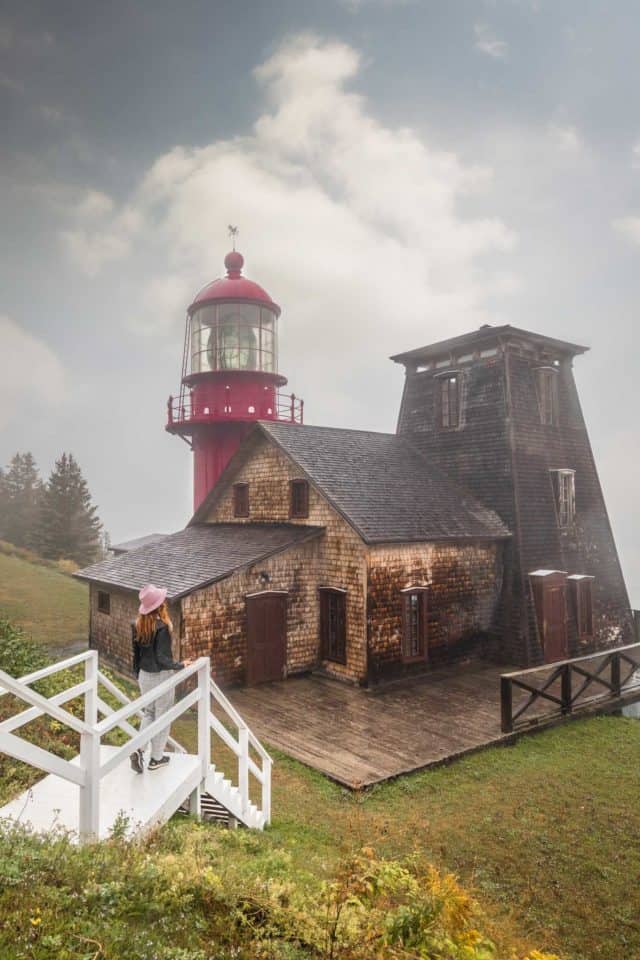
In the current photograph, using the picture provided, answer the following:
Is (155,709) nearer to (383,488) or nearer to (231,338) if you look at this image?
(383,488)

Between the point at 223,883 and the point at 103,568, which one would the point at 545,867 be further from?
the point at 103,568

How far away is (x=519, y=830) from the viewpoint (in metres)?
7.31

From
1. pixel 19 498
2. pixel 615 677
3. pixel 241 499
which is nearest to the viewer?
pixel 615 677

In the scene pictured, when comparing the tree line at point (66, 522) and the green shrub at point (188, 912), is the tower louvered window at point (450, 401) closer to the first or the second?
the green shrub at point (188, 912)

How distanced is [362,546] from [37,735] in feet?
26.2

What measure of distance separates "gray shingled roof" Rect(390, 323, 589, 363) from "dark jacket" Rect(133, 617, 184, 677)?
46.0 ft

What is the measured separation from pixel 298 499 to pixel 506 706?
7436 millimetres

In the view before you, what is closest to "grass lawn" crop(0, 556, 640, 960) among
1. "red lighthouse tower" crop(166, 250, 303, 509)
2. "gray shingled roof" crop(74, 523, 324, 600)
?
"gray shingled roof" crop(74, 523, 324, 600)

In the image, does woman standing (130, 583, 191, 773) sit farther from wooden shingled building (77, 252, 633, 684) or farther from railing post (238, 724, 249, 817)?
wooden shingled building (77, 252, 633, 684)

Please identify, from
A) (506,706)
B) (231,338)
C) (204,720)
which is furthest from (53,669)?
(231,338)

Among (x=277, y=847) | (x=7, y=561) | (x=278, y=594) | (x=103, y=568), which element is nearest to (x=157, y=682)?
(x=277, y=847)

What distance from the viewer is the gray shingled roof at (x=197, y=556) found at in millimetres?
13453

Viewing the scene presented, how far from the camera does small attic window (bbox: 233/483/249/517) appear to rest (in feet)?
57.5

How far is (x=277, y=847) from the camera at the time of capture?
600 centimetres
